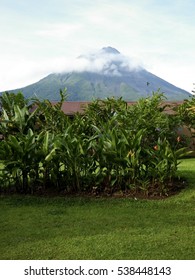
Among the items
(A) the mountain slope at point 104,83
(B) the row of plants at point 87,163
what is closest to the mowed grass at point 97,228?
(B) the row of plants at point 87,163

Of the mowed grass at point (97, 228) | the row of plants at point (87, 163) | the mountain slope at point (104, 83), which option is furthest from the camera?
the mountain slope at point (104, 83)

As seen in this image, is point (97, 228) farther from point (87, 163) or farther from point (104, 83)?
point (104, 83)

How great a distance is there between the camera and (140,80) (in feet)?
532

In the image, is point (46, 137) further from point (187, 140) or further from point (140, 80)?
point (140, 80)

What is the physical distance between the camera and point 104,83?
509 feet

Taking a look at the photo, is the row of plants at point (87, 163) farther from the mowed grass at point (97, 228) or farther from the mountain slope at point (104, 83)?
the mountain slope at point (104, 83)

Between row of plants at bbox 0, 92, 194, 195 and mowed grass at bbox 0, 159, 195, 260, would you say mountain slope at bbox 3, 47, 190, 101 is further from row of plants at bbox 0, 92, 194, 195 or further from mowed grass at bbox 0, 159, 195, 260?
mowed grass at bbox 0, 159, 195, 260

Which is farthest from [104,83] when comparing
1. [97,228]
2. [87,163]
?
[97,228]

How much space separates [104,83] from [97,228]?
152 m

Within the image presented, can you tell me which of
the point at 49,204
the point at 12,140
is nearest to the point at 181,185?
the point at 49,204

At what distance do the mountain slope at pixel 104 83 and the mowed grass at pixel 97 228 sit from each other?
362ft

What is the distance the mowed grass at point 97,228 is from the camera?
395 centimetres

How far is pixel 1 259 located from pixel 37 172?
2711mm

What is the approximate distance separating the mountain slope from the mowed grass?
110 meters
